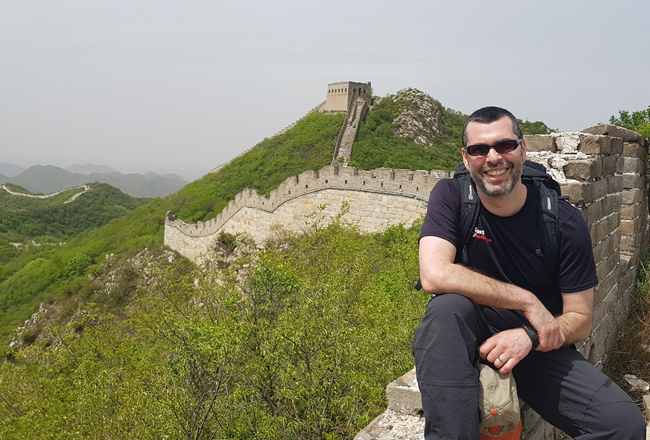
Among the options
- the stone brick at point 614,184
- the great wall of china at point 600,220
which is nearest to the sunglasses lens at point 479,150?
the great wall of china at point 600,220

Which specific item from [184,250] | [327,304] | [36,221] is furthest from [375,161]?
[36,221]

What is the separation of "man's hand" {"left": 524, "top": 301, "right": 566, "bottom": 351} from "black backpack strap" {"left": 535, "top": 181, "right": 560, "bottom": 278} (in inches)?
10.1

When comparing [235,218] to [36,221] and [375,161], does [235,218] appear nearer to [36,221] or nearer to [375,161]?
[375,161]

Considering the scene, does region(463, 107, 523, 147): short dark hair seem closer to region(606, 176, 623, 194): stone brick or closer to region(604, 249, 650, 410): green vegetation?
region(606, 176, 623, 194): stone brick

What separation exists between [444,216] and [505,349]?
2.25ft

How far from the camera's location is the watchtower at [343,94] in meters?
37.2

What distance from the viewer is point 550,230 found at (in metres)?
2.30

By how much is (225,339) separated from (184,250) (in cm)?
1746

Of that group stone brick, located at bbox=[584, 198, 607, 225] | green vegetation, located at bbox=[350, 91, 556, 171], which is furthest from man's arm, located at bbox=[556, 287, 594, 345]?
green vegetation, located at bbox=[350, 91, 556, 171]

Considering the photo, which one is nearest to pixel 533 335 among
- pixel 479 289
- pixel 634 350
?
pixel 479 289

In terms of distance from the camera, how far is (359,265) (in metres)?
11.0

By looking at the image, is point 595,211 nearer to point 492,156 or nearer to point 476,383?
point 492,156

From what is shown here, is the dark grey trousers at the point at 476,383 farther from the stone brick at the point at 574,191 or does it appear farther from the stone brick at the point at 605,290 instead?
the stone brick at the point at 605,290

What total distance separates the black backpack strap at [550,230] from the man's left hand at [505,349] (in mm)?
450
